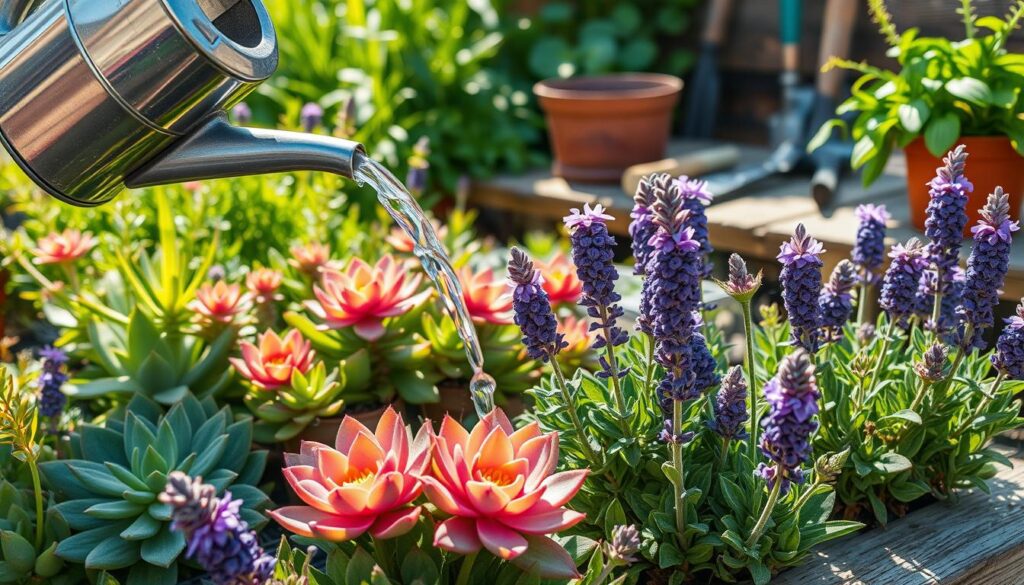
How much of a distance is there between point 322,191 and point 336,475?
98 centimetres

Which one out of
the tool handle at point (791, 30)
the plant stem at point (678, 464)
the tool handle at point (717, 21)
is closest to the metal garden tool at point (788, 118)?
the tool handle at point (791, 30)

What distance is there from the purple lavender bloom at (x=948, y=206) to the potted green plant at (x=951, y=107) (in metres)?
0.40

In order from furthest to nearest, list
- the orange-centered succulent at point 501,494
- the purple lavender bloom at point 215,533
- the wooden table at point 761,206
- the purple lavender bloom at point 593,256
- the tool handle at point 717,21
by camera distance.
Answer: the tool handle at point 717,21
the wooden table at point 761,206
the purple lavender bloom at point 593,256
the orange-centered succulent at point 501,494
the purple lavender bloom at point 215,533

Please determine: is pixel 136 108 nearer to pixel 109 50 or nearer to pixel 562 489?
pixel 109 50

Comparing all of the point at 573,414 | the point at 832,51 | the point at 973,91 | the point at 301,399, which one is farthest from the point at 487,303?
the point at 832,51

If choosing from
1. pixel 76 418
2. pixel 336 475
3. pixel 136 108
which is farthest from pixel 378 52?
pixel 336 475

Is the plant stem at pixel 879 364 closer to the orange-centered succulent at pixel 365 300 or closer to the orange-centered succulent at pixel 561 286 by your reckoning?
the orange-centered succulent at pixel 561 286

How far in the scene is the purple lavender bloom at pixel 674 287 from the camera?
2.93 ft

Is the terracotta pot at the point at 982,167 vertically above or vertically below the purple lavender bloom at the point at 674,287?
below

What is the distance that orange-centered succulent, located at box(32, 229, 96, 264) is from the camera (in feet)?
5.44

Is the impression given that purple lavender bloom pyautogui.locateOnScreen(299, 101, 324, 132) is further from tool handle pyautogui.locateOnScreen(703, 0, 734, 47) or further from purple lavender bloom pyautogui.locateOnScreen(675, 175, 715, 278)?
tool handle pyautogui.locateOnScreen(703, 0, 734, 47)

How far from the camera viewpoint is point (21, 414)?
105cm

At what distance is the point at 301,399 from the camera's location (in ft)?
4.40

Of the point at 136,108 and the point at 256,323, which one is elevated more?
the point at 136,108
